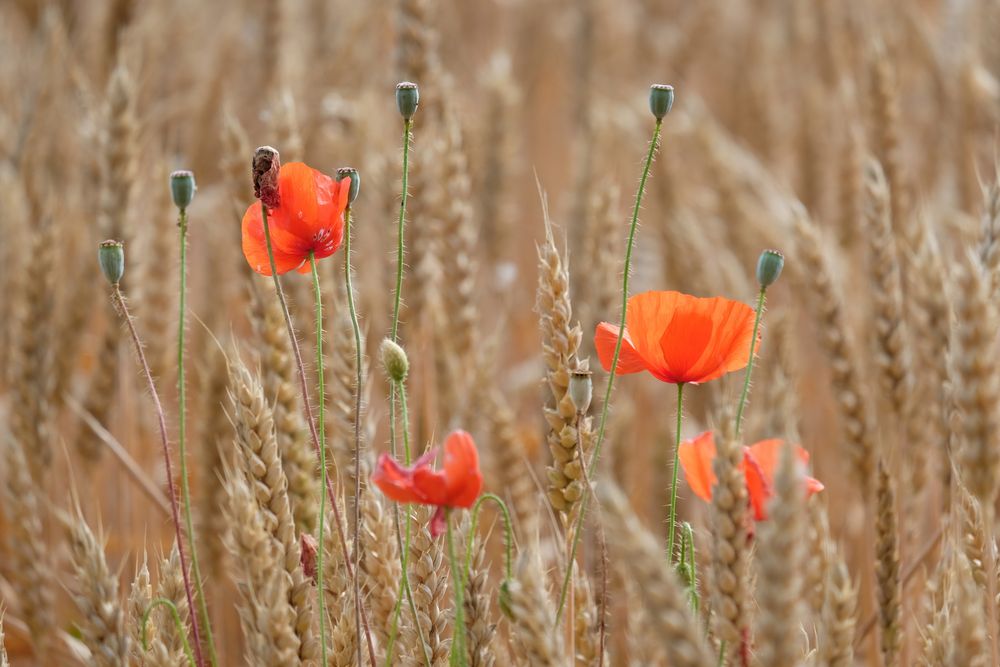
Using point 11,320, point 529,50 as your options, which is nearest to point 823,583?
point 11,320

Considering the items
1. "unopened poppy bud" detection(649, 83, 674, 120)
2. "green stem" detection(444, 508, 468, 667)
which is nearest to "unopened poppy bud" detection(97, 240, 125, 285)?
"green stem" detection(444, 508, 468, 667)

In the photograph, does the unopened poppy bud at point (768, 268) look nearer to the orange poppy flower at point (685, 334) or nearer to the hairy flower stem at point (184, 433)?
the orange poppy flower at point (685, 334)

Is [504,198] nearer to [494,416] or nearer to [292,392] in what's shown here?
[494,416]

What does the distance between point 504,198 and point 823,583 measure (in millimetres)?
1852

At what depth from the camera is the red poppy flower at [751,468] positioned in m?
0.93

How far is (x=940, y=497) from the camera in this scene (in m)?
1.90

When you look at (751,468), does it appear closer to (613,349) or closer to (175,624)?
(613,349)

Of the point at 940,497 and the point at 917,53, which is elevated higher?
the point at 917,53

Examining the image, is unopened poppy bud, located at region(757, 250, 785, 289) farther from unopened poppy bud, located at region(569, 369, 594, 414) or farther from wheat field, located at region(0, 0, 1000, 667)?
unopened poppy bud, located at region(569, 369, 594, 414)

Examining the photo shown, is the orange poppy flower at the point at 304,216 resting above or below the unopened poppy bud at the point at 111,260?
above

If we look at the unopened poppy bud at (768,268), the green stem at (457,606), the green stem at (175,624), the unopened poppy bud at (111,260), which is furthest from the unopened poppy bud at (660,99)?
the green stem at (175,624)

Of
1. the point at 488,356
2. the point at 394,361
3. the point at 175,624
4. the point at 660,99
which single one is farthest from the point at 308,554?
the point at 488,356

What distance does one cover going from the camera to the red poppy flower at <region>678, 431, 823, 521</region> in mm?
935

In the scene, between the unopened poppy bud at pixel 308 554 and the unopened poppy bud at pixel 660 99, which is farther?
the unopened poppy bud at pixel 308 554
